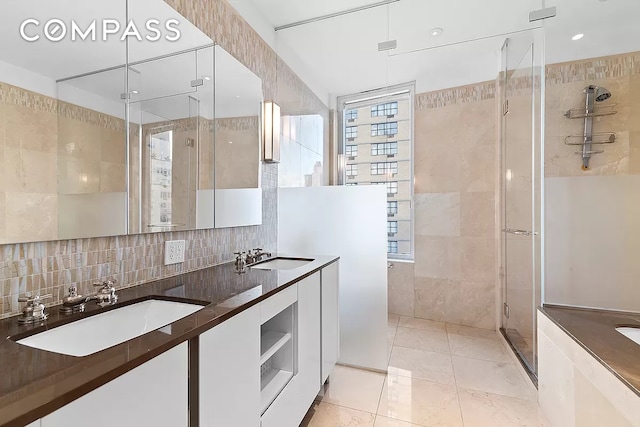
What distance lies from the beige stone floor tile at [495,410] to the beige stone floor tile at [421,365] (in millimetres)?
208

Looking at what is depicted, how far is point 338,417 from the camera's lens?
1.70m

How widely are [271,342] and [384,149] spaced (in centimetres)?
218

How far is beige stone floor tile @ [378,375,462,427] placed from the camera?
1.67 m

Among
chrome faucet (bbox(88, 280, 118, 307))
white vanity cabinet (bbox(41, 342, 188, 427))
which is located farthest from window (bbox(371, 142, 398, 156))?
white vanity cabinet (bbox(41, 342, 188, 427))

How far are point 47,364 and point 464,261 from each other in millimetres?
3213

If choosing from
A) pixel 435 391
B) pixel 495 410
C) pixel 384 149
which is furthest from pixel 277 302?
pixel 384 149

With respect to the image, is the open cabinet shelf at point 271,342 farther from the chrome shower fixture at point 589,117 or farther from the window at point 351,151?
the chrome shower fixture at point 589,117

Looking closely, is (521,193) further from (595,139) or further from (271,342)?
(271,342)

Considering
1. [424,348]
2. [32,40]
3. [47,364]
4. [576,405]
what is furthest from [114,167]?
[424,348]

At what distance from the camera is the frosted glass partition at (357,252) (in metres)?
2.22

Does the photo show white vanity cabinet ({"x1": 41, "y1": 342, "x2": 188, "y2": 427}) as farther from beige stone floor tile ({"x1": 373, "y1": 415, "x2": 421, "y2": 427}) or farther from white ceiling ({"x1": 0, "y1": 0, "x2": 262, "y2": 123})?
beige stone floor tile ({"x1": 373, "y1": 415, "x2": 421, "y2": 427})

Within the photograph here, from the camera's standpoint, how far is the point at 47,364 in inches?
23.8

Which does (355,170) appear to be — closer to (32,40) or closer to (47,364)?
(32,40)

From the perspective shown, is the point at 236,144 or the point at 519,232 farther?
the point at 519,232
